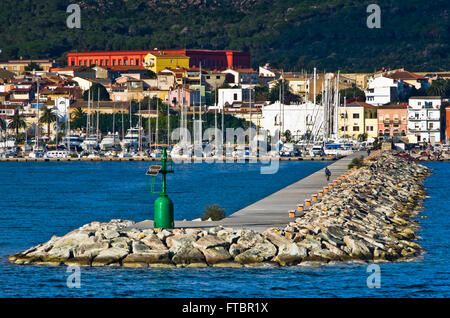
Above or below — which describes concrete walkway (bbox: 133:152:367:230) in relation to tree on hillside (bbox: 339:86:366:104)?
below

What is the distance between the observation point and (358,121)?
13438 centimetres

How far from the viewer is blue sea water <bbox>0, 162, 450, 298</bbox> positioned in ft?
87.8

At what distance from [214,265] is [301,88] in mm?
148213

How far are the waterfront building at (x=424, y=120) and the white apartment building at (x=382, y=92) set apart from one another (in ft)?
47.1

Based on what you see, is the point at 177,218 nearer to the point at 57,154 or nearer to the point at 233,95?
the point at 57,154

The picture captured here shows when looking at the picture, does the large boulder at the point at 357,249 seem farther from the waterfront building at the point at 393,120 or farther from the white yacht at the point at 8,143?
the waterfront building at the point at 393,120

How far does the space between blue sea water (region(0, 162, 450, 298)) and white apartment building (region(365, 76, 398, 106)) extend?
61.0 meters

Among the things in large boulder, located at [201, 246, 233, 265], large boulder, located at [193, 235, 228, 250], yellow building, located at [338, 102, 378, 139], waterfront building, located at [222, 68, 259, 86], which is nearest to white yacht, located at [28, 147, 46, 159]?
yellow building, located at [338, 102, 378, 139]

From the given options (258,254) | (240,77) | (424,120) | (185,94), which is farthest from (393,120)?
(258,254)

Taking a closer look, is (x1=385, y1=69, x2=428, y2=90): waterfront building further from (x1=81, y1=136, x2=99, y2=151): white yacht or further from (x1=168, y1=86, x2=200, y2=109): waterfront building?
(x1=81, y1=136, x2=99, y2=151): white yacht

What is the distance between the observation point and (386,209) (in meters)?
42.4

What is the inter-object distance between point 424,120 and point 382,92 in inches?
761

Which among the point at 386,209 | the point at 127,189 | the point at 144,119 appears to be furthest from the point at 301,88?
the point at 386,209
